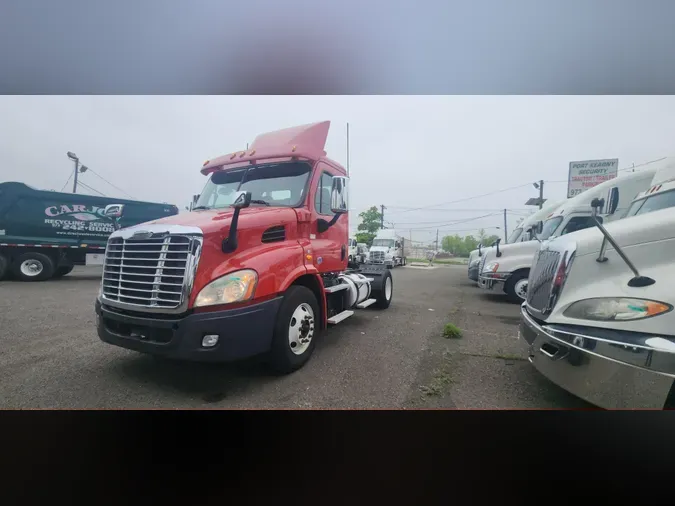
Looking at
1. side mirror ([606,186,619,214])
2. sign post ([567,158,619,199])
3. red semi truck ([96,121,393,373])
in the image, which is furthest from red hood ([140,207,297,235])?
side mirror ([606,186,619,214])

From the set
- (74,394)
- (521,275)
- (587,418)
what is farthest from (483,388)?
(74,394)

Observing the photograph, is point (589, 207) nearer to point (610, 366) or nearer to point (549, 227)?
point (549, 227)

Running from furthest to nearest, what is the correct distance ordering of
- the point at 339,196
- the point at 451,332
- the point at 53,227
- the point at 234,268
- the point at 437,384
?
the point at 53,227
the point at 339,196
the point at 451,332
the point at 234,268
the point at 437,384

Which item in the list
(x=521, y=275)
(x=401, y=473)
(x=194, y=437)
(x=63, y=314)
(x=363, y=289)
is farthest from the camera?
(x=363, y=289)

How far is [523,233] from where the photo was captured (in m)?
2.81

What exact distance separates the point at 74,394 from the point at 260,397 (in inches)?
37.8

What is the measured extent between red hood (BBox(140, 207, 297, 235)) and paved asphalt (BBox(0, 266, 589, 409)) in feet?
2.81

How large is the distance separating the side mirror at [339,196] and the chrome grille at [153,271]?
128 centimetres

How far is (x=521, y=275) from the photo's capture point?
3016 millimetres

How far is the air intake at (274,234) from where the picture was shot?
208 cm

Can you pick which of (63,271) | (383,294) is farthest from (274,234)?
(63,271)

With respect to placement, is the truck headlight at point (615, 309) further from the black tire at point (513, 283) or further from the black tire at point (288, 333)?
the black tire at point (288, 333)

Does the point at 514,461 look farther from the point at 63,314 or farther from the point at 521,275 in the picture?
the point at 63,314

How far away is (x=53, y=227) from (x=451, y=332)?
4101 millimetres
